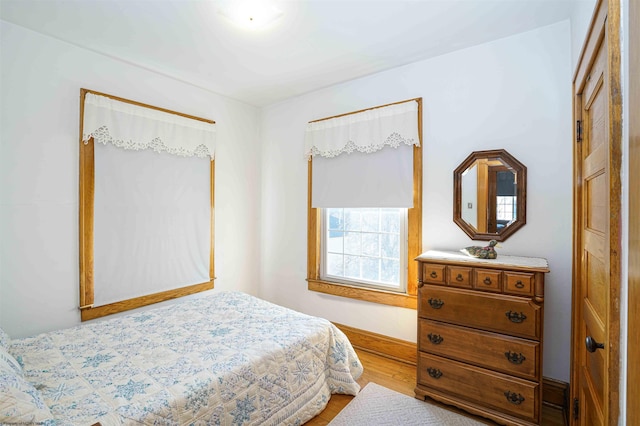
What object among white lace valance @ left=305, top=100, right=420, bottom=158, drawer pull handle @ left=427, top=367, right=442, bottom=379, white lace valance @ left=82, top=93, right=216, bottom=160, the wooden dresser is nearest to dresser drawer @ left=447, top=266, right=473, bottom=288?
the wooden dresser

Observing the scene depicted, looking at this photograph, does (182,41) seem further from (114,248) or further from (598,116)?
(598,116)

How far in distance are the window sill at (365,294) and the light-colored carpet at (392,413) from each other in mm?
751

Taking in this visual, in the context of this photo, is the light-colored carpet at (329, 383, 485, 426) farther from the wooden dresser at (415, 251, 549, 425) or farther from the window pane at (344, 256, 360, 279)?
the window pane at (344, 256, 360, 279)

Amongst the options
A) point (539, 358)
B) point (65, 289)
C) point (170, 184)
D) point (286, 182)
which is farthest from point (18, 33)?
point (539, 358)

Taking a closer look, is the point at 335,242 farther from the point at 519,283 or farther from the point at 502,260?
the point at 519,283

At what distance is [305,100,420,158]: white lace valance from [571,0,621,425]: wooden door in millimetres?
1179

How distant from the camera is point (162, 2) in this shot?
194cm

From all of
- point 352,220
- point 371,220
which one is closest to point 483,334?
point 371,220

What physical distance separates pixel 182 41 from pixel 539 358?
10.7 ft

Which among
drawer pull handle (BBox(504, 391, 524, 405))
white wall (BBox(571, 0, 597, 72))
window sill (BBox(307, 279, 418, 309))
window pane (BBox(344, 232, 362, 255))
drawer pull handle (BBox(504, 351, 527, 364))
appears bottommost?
drawer pull handle (BBox(504, 391, 524, 405))

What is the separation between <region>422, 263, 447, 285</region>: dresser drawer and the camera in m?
2.14

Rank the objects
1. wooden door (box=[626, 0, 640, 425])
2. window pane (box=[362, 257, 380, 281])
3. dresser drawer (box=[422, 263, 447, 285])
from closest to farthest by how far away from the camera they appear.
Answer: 1. wooden door (box=[626, 0, 640, 425])
2. dresser drawer (box=[422, 263, 447, 285])
3. window pane (box=[362, 257, 380, 281])

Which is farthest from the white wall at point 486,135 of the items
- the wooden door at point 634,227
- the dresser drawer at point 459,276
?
the wooden door at point 634,227

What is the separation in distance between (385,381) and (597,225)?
6.11 feet
